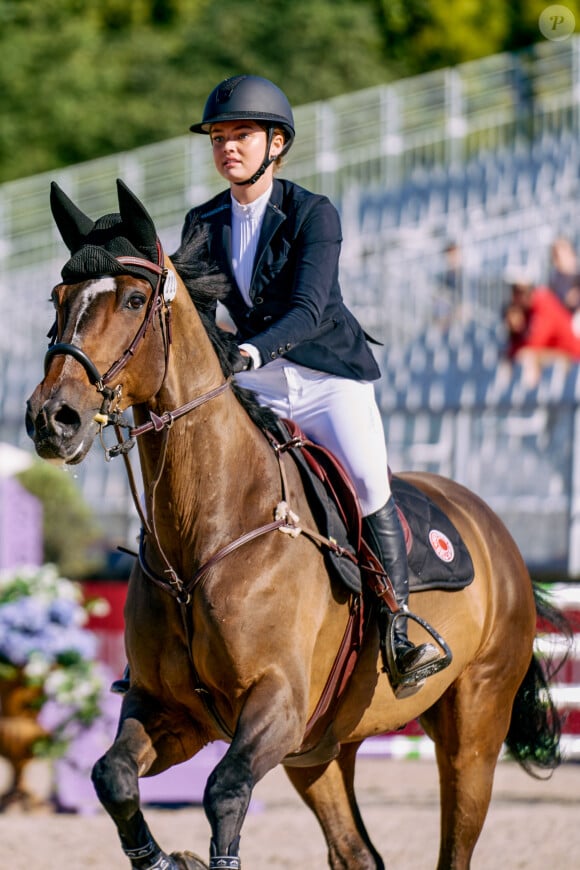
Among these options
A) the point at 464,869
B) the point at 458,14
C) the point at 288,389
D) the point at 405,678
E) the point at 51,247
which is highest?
the point at 458,14

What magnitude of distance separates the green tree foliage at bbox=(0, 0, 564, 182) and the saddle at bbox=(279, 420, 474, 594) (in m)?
24.4

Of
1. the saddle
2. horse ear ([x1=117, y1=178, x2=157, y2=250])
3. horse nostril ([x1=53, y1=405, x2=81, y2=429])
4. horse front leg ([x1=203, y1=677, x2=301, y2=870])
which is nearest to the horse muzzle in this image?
horse nostril ([x1=53, y1=405, x2=81, y2=429])

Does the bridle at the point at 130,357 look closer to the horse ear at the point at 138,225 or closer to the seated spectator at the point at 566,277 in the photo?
the horse ear at the point at 138,225

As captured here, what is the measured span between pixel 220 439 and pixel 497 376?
9797mm

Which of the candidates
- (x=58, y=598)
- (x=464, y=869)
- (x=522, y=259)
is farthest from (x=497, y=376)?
(x=464, y=869)

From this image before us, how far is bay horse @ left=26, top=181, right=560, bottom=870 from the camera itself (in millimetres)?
4391

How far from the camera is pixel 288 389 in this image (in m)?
5.43

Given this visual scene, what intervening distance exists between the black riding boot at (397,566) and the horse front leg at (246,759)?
671 millimetres

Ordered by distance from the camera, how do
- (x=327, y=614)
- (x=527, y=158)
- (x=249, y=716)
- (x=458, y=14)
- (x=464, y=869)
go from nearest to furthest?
(x=249, y=716), (x=327, y=614), (x=464, y=869), (x=527, y=158), (x=458, y=14)

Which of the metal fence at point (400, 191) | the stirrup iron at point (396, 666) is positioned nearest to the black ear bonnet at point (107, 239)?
the stirrup iron at point (396, 666)

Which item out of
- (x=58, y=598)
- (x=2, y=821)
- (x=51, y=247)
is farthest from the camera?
(x=51, y=247)

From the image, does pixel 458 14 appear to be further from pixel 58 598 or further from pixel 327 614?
pixel 327 614

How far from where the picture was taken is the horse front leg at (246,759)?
4.40 metres

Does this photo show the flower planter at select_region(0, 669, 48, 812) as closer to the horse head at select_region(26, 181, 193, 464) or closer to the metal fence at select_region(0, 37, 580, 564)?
the horse head at select_region(26, 181, 193, 464)
